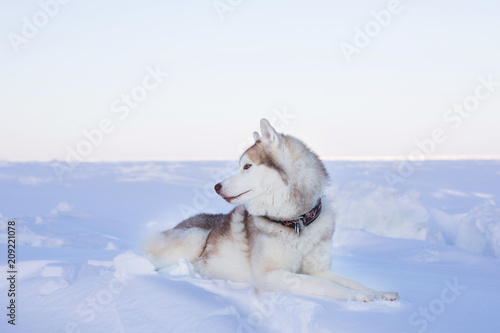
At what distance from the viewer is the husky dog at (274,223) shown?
4023mm

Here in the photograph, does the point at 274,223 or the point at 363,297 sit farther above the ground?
the point at 274,223

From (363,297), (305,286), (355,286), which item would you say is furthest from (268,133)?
(363,297)

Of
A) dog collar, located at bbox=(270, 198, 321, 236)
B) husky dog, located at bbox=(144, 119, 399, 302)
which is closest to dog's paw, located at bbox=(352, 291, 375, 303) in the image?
husky dog, located at bbox=(144, 119, 399, 302)

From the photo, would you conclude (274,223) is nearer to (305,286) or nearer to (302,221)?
(302,221)

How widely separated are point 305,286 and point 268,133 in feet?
5.53

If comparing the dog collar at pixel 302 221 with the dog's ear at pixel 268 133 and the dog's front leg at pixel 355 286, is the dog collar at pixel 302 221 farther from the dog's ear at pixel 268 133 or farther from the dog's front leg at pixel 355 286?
the dog's ear at pixel 268 133

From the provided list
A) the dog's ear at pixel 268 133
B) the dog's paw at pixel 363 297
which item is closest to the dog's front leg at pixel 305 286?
the dog's paw at pixel 363 297

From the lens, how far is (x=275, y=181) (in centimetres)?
431

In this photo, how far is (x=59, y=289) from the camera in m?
3.47

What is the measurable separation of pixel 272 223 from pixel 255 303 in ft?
3.29

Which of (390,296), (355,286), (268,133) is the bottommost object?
(355,286)

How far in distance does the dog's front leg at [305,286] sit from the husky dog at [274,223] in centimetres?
1

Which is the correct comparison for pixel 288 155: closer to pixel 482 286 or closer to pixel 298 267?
pixel 298 267

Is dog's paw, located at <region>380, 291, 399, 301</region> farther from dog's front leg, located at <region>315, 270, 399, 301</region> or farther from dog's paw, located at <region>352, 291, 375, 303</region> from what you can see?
dog's paw, located at <region>352, 291, 375, 303</region>
